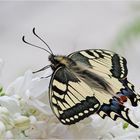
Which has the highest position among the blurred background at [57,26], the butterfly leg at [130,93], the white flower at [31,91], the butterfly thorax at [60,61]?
the butterfly thorax at [60,61]

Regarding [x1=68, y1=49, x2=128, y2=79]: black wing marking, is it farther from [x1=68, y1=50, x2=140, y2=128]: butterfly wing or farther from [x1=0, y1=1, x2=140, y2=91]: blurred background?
[x1=0, y1=1, x2=140, y2=91]: blurred background

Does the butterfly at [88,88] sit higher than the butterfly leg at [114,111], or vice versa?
the butterfly at [88,88]

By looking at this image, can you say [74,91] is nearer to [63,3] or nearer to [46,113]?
[46,113]

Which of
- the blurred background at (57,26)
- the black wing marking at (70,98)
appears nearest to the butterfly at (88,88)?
the black wing marking at (70,98)

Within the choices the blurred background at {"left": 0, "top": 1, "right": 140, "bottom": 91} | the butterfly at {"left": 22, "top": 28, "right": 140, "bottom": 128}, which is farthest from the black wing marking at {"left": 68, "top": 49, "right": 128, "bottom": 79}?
the blurred background at {"left": 0, "top": 1, "right": 140, "bottom": 91}

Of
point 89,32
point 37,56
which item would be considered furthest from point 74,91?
point 89,32

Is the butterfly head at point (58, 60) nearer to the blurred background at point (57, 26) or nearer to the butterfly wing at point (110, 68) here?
the butterfly wing at point (110, 68)
